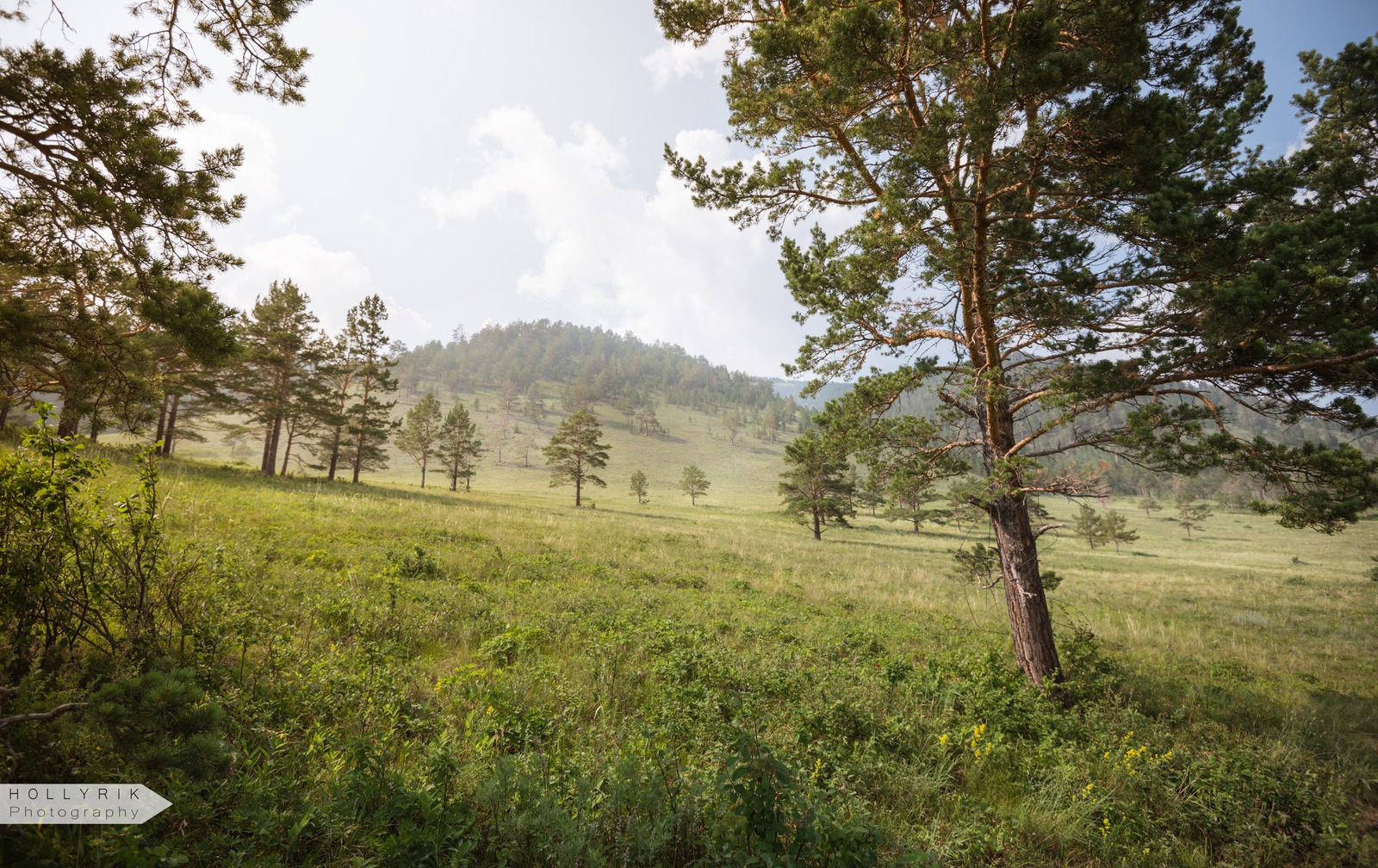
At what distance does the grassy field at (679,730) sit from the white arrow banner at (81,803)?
8 cm

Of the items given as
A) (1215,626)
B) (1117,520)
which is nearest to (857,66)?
(1215,626)

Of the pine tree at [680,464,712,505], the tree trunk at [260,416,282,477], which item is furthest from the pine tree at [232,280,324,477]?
the pine tree at [680,464,712,505]

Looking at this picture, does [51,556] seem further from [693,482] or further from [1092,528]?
[1092,528]

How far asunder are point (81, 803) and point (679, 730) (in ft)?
13.3

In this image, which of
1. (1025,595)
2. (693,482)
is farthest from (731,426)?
(1025,595)

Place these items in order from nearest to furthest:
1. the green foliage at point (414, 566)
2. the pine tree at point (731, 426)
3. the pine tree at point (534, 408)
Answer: the green foliage at point (414, 566), the pine tree at point (534, 408), the pine tree at point (731, 426)

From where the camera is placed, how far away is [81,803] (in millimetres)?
2336

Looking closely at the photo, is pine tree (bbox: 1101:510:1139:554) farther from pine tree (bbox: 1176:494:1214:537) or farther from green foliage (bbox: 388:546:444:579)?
green foliage (bbox: 388:546:444:579)

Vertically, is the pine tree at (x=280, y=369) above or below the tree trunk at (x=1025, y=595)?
above

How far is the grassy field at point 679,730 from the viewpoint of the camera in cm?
287

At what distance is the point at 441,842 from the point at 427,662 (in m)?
3.16

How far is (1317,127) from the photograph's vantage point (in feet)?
32.9

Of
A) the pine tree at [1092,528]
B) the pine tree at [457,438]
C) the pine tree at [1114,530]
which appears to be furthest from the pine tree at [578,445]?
the pine tree at [1114,530]

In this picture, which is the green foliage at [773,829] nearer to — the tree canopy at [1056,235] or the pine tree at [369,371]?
the tree canopy at [1056,235]
